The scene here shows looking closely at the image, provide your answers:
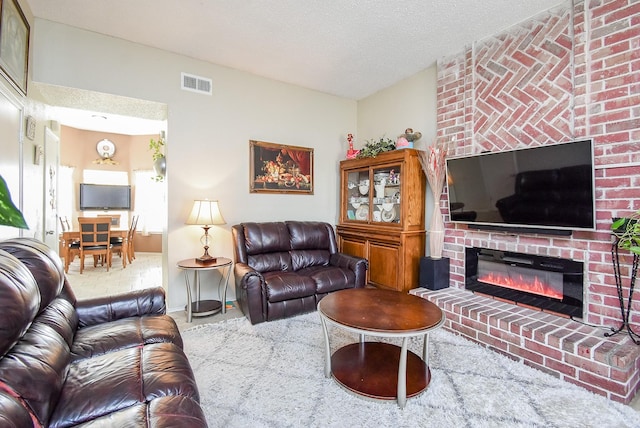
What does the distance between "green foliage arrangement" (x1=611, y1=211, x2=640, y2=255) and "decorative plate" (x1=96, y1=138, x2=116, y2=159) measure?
28.6 feet

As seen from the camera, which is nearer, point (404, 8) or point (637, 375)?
point (637, 375)

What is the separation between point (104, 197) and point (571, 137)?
27.3 ft

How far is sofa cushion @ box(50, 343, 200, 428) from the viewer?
3.79ft

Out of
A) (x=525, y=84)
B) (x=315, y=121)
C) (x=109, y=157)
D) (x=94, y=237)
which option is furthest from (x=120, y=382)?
(x=109, y=157)

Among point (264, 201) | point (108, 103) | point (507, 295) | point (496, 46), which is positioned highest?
point (496, 46)

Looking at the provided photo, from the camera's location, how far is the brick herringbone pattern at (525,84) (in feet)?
8.31

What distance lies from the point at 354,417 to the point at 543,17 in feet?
11.4

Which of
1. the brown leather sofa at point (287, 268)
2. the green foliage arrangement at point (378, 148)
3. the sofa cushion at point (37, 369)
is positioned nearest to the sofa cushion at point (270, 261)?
the brown leather sofa at point (287, 268)

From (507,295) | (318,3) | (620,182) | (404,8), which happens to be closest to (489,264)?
(507,295)

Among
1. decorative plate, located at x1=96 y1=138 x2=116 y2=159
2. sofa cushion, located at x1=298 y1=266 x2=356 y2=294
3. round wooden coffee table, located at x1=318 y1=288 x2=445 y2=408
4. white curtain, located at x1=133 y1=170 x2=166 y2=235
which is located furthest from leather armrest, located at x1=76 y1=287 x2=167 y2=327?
decorative plate, located at x1=96 y1=138 x2=116 y2=159

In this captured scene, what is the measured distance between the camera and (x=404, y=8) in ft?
8.50

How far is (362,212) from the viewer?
4.19 m

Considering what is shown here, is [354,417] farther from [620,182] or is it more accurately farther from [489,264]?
[620,182]

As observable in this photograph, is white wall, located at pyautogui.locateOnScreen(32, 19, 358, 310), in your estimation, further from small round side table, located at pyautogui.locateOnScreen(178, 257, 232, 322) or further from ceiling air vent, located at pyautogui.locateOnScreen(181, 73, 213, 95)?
small round side table, located at pyautogui.locateOnScreen(178, 257, 232, 322)
